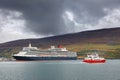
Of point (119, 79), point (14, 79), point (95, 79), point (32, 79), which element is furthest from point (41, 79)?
point (119, 79)

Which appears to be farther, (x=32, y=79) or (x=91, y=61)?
(x=91, y=61)

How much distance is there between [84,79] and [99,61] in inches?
4594

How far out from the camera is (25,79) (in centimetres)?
8431

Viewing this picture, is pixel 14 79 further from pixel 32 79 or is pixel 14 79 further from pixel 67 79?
pixel 67 79

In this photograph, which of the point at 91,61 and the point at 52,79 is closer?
the point at 52,79

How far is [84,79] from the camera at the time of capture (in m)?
82.4

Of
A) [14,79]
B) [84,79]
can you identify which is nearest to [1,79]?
[14,79]

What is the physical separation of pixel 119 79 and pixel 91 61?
11564 cm

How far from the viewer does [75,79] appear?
82.6 meters

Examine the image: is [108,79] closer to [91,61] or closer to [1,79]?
[1,79]

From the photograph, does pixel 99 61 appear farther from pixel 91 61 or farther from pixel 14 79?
pixel 14 79

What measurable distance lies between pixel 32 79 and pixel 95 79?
17.9m

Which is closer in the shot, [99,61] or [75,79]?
[75,79]

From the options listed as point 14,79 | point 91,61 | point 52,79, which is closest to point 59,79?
point 52,79
